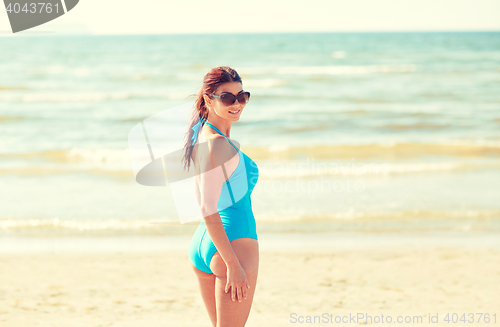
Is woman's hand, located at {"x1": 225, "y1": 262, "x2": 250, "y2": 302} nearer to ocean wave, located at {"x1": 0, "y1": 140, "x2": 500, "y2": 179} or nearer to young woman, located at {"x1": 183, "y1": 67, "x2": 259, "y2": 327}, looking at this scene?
young woman, located at {"x1": 183, "y1": 67, "x2": 259, "y2": 327}

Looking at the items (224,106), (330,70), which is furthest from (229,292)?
(330,70)

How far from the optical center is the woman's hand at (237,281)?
2.20 m

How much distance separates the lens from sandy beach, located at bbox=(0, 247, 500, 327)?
13.8ft

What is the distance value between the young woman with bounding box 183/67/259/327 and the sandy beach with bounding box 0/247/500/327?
6.12ft

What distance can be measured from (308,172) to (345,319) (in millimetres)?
6046

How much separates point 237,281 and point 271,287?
9.03 feet

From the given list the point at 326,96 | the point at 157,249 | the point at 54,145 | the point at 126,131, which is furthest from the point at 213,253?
the point at 326,96

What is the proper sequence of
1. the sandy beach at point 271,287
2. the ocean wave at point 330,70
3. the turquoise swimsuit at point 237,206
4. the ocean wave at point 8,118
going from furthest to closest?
the ocean wave at point 330,70 < the ocean wave at point 8,118 < the sandy beach at point 271,287 < the turquoise swimsuit at point 237,206

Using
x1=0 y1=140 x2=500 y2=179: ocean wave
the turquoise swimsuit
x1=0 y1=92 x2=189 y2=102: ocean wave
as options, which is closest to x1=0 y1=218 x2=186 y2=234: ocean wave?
x1=0 y1=140 x2=500 y2=179: ocean wave

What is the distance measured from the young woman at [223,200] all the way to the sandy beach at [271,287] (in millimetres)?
1866

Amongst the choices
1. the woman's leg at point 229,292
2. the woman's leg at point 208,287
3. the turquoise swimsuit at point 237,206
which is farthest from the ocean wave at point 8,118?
the woman's leg at point 229,292

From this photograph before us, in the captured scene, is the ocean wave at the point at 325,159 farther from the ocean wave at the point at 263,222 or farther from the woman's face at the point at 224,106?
the woman's face at the point at 224,106

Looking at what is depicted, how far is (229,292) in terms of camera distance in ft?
7.42

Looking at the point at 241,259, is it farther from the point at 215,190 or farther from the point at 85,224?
the point at 85,224
